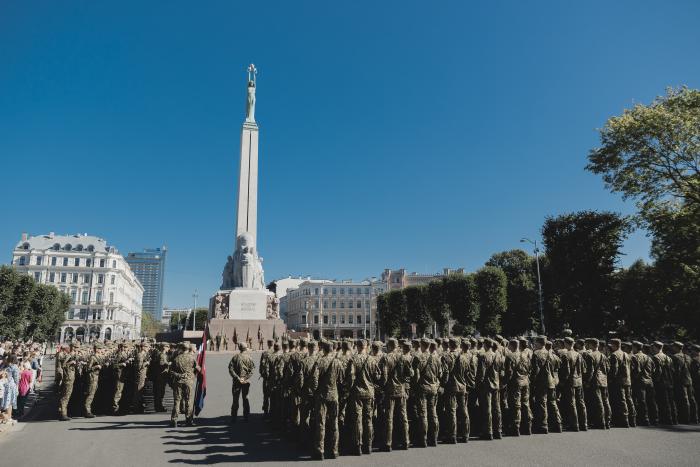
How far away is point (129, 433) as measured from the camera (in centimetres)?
991

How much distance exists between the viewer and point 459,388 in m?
9.44

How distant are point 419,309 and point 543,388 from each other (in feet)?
157

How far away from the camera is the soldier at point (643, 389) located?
11.0 meters

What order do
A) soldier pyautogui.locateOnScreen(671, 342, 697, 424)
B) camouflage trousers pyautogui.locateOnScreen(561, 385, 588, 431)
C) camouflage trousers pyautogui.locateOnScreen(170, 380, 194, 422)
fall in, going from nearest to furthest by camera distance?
1. camouflage trousers pyautogui.locateOnScreen(561, 385, 588, 431)
2. camouflage trousers pyautogui.locateOnScreen(170, 380, 194, 422)
3. soldier pyautogui.locateOnScreen(671, 342, 697, 424)

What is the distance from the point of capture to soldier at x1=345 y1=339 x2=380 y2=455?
8.45 meters

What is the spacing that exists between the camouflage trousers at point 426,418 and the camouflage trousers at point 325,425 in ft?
6.03

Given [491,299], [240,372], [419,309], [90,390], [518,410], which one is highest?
[491,299]

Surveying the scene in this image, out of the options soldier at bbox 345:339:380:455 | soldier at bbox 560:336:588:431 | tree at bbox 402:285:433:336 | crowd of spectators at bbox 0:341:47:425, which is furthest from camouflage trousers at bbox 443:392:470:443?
tree at bbox 402:285:433:336

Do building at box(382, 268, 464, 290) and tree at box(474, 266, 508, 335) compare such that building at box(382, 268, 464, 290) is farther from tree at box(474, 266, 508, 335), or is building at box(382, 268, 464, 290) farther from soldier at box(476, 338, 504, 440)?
soldier at box(476, 338, 504, 440)

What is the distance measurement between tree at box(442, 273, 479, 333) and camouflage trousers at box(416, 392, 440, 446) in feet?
127

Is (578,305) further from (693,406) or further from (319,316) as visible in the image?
(319,316)

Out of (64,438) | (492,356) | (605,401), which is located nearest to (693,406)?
(605,401)

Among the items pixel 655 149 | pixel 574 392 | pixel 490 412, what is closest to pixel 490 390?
pixel 490 412

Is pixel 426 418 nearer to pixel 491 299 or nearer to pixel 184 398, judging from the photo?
pixel 184 398
